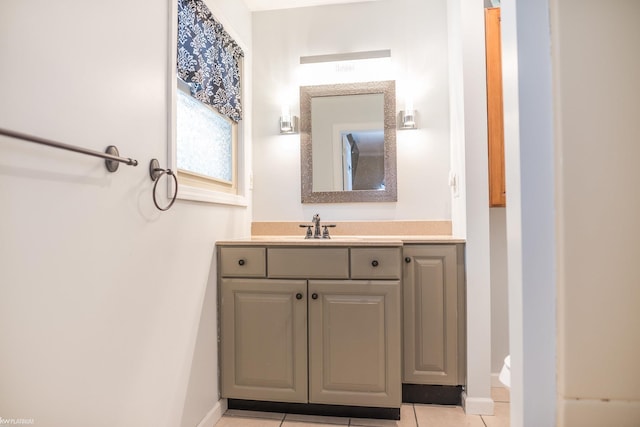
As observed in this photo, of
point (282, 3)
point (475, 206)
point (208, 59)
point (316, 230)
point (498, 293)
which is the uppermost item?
point (282, 3)

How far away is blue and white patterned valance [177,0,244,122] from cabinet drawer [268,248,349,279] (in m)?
0.89

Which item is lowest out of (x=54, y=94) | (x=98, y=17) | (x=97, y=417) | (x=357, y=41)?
(x=97, y=417)

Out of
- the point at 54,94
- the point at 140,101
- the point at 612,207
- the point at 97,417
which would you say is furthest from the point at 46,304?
the point at 612,207

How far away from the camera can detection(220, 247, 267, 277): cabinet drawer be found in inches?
69.5

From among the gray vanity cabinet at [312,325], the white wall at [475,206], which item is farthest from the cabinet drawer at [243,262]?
the white wall at [475,206]

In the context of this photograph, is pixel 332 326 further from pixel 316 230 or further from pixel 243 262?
pixel 316 230

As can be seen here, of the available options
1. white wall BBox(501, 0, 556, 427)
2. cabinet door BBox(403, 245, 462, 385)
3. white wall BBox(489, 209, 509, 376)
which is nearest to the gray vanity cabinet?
cabinet door BBox(403, 245, 462, 385)

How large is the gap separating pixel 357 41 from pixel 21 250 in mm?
2242

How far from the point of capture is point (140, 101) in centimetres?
122

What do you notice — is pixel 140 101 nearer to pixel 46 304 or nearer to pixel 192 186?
pixel 192 186

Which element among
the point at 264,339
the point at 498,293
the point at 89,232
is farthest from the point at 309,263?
the point at 498,293

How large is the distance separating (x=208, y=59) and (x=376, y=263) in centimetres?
134

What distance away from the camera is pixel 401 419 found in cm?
174

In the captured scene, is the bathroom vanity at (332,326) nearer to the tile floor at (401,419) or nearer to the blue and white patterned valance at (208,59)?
the tile floor at (401,419)
